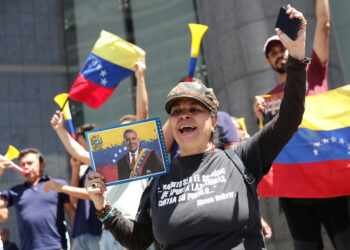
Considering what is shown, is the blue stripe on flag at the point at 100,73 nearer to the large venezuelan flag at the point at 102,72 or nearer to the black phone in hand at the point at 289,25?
the large venezuelan flag at the point at 102,72

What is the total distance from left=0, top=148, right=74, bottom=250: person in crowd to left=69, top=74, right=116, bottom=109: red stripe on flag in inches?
35.4

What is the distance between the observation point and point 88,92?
15.6ft

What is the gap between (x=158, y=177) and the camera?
236 cm

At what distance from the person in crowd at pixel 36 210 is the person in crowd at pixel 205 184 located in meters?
2.49

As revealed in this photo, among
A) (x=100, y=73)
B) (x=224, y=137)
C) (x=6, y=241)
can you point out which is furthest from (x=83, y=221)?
(x=6, y=241)

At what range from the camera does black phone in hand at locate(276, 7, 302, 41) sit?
6.69 feet

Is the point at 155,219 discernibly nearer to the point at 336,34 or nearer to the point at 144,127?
the point at 144,127

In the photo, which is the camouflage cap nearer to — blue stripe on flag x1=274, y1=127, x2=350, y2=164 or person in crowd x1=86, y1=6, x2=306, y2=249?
person in crowd x1=86, y1=6, x2=306, y2=249

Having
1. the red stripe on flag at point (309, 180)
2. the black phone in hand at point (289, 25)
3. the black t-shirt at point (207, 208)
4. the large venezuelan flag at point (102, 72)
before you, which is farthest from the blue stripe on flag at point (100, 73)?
the black phone in hand at point (289, 25)

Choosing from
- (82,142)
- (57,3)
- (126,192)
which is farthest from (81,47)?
(126,192)

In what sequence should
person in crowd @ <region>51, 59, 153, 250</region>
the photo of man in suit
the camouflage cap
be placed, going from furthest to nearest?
person in crowd @ <region>51, 59, 153, 250</region> < the photo of man in suit < the camouflage cap

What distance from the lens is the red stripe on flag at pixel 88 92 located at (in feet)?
15.5

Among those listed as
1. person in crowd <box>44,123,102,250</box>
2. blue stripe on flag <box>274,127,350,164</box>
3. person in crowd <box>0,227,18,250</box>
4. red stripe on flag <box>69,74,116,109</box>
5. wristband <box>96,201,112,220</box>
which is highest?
red stripe on flag <box>69,74,116,109</box>

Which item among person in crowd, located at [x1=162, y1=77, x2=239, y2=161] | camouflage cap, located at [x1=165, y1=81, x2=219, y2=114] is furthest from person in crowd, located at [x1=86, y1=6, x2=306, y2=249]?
person in crowd, located at [x1=162, y1=77, x2=239, y2=161]
